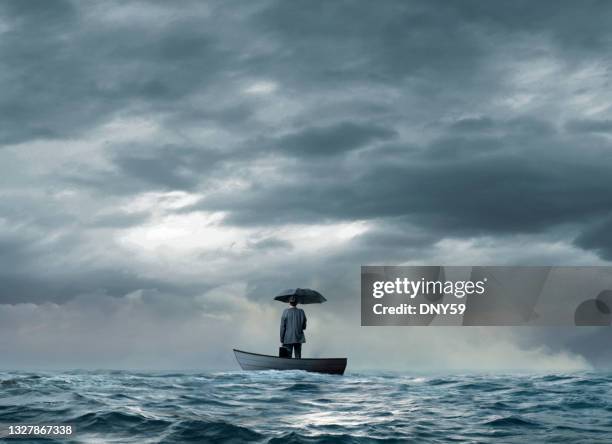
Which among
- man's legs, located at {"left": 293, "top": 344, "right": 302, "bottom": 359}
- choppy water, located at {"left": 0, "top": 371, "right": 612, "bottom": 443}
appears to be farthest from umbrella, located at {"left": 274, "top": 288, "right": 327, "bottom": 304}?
choppy water, located at {"left": 0, "top": 371, "right": 612, "bottom": 443}

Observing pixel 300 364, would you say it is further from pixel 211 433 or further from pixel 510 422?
pixel 211 433

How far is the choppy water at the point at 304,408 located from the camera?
15.2 metres

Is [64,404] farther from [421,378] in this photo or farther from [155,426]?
[421,378]

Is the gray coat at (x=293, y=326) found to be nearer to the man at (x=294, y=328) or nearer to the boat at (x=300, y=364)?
the man at (x=294, y=328)

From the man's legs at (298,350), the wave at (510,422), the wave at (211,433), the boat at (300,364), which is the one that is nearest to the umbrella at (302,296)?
the man's legs at (298,350)

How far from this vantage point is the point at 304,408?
1927cm

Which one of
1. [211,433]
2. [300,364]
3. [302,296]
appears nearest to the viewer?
[211,433]

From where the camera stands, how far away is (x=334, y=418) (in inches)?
682

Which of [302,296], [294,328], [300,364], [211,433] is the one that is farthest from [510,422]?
[302,296]

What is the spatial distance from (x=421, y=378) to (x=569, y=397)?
897 centimetres

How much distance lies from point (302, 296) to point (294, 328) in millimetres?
1802

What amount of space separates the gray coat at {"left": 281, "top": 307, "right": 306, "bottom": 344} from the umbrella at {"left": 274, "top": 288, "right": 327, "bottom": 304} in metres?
0.78

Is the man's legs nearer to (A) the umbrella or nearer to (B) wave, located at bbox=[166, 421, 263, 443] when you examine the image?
Answer: (A) the umbrella

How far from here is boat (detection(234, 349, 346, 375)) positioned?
105 feet
